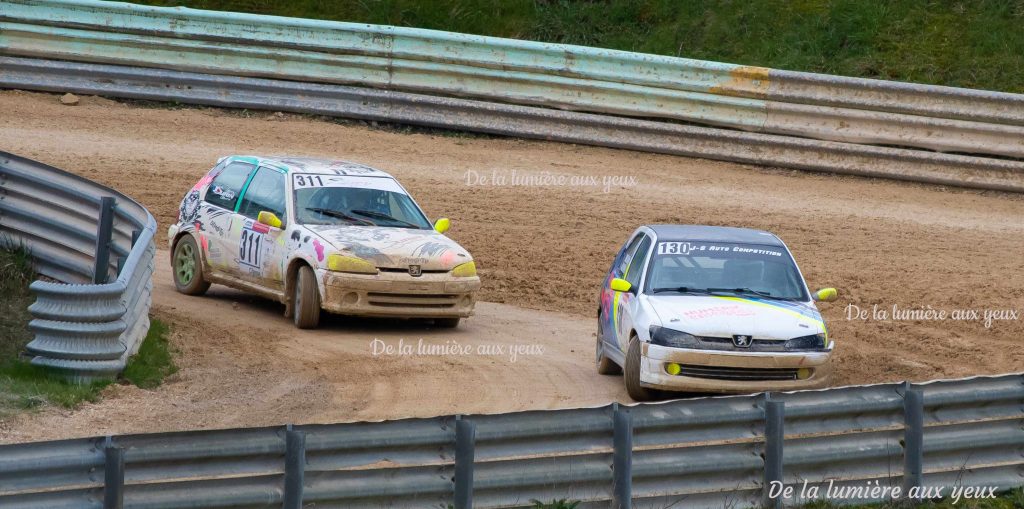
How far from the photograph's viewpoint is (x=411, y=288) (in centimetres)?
1291

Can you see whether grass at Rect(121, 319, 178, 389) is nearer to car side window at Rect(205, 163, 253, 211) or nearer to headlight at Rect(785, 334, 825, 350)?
car side window at Rect(205, 163, 253, 211)

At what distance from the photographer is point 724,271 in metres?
11.4

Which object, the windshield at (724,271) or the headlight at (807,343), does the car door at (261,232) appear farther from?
the headlight at (807,343)

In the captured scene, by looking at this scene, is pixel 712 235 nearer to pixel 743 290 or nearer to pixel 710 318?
pixel 743 290

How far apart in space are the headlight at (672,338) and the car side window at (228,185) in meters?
5.67

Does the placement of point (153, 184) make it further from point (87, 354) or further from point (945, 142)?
point (945, 142)

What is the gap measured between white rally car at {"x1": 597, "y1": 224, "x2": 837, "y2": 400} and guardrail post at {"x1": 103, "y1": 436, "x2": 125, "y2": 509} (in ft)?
16.0

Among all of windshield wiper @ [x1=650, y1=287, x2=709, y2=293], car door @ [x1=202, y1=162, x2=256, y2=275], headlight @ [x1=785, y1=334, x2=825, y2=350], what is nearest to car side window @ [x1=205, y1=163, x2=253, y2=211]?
car door @ [x1=202, y1=162, x2=256, y2=275]

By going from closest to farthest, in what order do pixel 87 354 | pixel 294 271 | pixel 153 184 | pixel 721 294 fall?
pixel 87 354
pixel 721 294
pixel 294 271
pixel 153 184

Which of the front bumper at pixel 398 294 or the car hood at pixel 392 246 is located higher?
the car hood at pixel 392 246

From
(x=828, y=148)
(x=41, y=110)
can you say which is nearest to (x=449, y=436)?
(x=828, y=148)

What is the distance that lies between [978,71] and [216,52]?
10.8 metres

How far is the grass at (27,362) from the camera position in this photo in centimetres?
930

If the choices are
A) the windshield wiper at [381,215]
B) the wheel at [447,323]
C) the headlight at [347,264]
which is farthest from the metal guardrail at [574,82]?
the headlight at [347,264]
